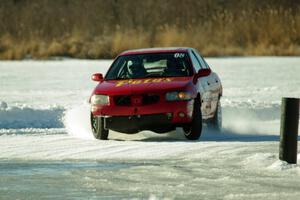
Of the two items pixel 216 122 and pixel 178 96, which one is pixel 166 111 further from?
pixel 216 122

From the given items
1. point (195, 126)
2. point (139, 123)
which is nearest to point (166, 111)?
point (139, 123)

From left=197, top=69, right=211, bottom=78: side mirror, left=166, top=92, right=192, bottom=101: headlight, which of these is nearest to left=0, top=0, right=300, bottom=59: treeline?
left=197, top=69, right=211, bottom=78: side mirror

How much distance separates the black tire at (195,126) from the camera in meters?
14.4

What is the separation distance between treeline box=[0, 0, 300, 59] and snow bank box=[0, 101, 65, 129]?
1561 centimetres

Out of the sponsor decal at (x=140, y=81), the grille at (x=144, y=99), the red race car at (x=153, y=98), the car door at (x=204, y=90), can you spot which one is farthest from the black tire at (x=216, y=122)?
the grille at (x=144, y=99)

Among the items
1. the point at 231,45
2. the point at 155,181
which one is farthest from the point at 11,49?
the point at 155,181

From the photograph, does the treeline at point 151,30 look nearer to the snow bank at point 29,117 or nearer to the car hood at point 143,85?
the snow bank at point 29,117

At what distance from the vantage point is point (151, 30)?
36875 mm

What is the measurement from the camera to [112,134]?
1596cm

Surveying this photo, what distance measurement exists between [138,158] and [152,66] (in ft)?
11.5

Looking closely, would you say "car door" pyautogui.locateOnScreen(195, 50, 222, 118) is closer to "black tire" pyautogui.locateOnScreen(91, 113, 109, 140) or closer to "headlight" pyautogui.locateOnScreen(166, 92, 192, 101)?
"headlight" pyautogui.locateOnScreen(166, 92, 192, 101)

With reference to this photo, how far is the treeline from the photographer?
114ft

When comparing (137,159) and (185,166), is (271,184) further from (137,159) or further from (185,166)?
(137,159)

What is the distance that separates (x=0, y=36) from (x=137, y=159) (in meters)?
25.6
